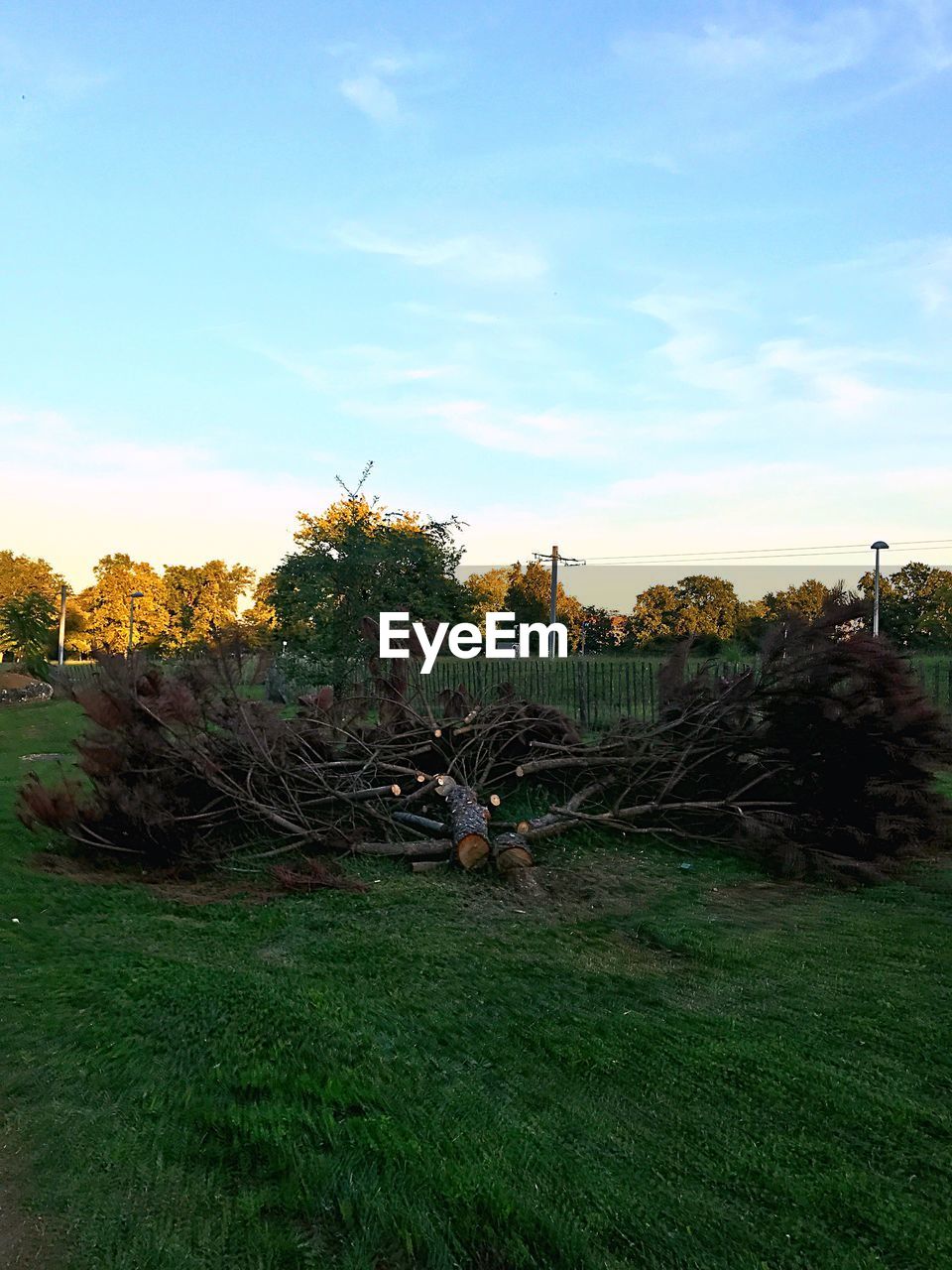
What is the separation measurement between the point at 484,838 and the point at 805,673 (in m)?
3.30

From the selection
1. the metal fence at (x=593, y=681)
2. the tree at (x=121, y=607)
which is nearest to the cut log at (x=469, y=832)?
the metal fence at (x=593, y=681)

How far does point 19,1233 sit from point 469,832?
5249 millimetres

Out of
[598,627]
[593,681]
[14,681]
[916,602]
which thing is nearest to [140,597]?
[598,627]

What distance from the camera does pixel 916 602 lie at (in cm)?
5572

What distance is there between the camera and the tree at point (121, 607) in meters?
70.9

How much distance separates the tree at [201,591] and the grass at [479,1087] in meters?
70.6

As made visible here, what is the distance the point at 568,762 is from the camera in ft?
31.5

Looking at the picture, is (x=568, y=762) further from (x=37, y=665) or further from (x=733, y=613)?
(x=733, y=613)

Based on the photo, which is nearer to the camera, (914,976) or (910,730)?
(914,976)

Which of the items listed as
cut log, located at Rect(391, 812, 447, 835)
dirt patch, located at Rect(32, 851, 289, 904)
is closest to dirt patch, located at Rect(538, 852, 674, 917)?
cut log, located at Rect(391, 812, 447, 835)

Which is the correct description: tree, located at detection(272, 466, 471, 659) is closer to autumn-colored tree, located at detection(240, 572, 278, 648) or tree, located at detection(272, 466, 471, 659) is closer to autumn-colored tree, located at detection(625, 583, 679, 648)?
autumn-colored tree, located at detection(240, 572, 278, 648)

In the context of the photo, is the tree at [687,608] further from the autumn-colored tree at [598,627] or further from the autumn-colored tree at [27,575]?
the autumn-colored tree at [27,575]

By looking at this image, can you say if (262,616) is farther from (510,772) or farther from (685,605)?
(510,772)

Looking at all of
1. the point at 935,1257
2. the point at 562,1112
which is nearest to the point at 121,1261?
the point at 562,1112
